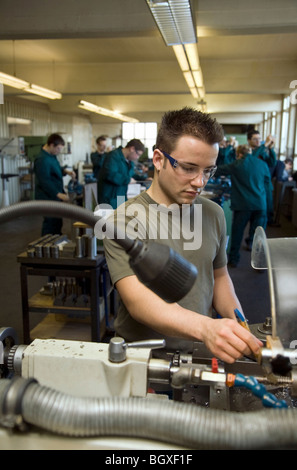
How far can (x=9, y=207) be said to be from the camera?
0.56 meters

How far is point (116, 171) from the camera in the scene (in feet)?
13.1

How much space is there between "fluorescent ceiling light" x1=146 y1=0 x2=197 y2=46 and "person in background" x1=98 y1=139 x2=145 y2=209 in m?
1.06

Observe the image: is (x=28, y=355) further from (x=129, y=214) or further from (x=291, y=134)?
(x=291, y=134)

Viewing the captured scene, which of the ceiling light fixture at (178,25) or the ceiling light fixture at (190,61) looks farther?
the ceiling light fixture at (190,61)

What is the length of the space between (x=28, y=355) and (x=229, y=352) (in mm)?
351

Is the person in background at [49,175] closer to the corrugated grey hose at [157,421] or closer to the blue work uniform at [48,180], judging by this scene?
the blue work uniform at [48,180]

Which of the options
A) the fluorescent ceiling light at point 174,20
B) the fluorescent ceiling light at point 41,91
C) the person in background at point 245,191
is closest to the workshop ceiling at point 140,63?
the fluorescent ceiling light at point 41,91

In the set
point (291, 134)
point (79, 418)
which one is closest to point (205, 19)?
point (79, 418)

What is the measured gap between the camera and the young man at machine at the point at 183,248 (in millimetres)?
843

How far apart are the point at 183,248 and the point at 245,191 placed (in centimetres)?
305

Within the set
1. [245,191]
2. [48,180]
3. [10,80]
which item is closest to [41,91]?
[10,80]

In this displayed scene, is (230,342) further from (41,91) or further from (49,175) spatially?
(41,91)

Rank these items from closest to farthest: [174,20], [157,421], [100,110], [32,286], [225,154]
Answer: [157,421], [174,20], [32,286], [225,154], [100,110]

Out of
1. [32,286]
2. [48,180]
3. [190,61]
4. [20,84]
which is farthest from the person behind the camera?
[20,84]
